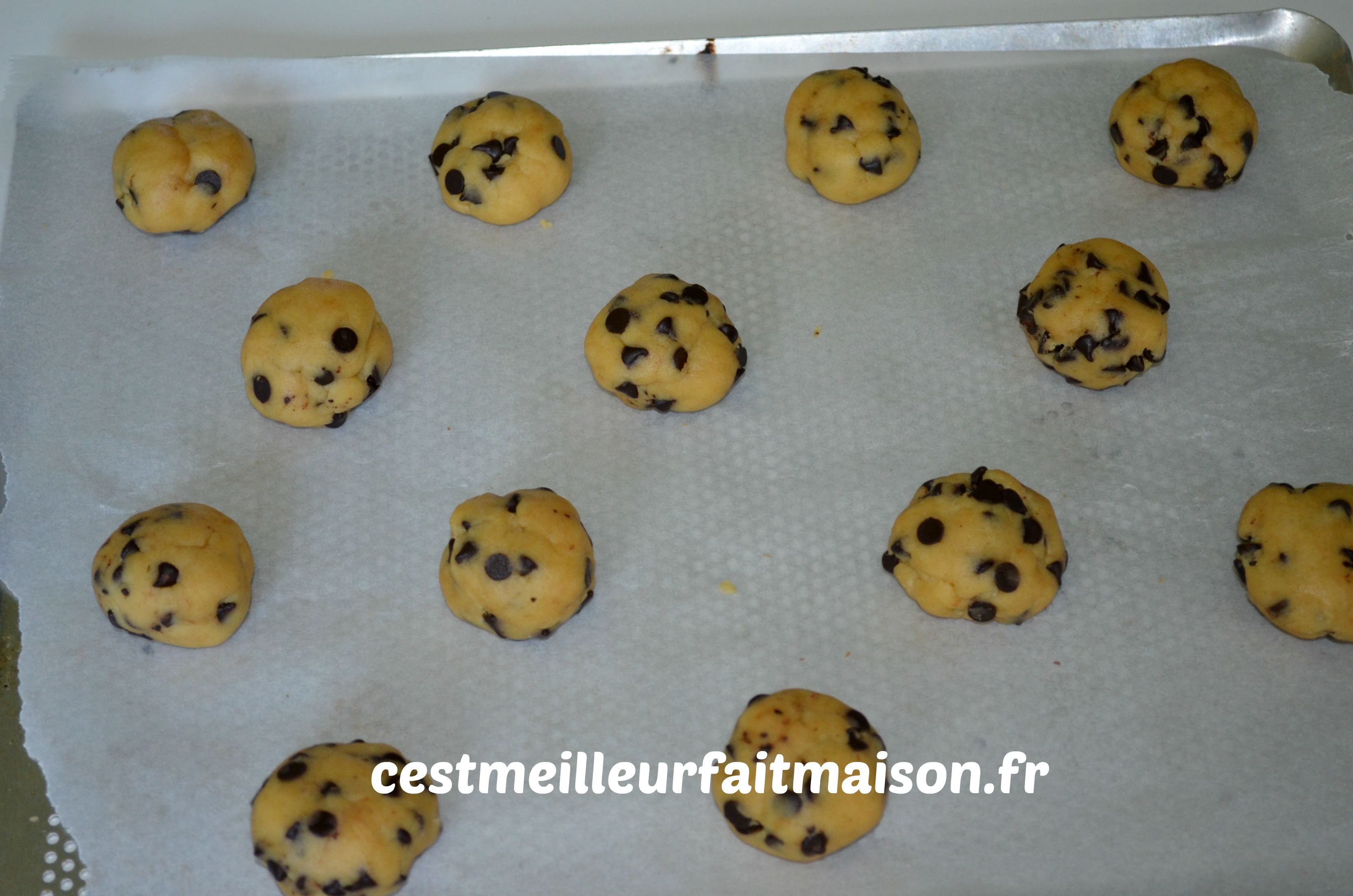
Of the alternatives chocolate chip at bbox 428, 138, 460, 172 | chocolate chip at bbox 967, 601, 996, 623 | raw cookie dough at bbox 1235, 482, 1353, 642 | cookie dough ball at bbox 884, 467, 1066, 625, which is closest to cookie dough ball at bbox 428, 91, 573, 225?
chocolate chip at bbox 428, 138, 460, 172

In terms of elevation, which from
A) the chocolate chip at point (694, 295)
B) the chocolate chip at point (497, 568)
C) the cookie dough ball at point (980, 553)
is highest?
the chocolate chip at point (694, 295)

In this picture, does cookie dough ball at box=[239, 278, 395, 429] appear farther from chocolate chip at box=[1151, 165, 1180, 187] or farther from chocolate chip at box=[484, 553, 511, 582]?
chocolate chip at box=[1151, 165, 1180, 187]

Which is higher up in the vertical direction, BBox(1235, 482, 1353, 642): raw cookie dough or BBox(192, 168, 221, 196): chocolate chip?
BBox(192, 168, 221, 196): chocolate chip

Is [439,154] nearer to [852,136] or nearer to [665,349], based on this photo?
[665,349]

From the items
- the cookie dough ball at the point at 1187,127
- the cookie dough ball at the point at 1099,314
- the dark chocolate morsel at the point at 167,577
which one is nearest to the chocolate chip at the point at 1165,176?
the cookie dough ball at the point at 1187,127

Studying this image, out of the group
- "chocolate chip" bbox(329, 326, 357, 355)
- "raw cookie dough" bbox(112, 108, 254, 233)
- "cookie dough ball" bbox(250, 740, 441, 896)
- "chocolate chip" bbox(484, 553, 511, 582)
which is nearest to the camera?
"cookie dough ball" bbox(250, 740, 441, 896)

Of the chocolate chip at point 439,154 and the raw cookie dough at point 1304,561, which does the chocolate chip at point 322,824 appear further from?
the raw cookie dough at point 1304,561
